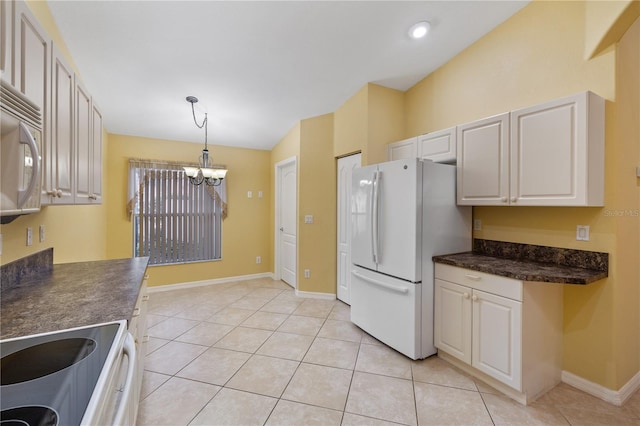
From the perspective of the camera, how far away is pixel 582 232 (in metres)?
1.93

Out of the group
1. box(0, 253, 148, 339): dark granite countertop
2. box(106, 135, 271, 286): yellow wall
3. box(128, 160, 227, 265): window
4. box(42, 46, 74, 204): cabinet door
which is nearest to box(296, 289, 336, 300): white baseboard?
box(106, 135, 271, 286): yellow wall

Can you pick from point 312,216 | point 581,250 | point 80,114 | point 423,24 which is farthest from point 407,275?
point 80,114

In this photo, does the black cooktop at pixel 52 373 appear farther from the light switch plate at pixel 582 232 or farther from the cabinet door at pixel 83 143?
the light switch plate at pixel 582 232

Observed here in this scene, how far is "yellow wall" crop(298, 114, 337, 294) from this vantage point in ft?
12.3

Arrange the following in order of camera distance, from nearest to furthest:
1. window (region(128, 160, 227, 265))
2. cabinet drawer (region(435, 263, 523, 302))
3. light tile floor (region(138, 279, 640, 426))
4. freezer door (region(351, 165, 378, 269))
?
light tile floor (region(138, 279, 640, 426))
cabinet drawer (region(435, 263, 523, 302))
freezer door (region(351, 165, 378, 269))
window (region(128, 160, 227, 265))

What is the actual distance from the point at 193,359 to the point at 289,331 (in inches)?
36.8

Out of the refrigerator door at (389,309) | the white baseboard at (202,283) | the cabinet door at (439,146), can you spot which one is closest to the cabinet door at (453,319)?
the refrigerator door at (389,309)

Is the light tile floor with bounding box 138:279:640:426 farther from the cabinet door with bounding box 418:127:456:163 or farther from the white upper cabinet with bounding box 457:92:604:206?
the cabinet door with bounding box 418:127:456:163

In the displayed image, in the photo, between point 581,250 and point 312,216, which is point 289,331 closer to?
A: point 312,216

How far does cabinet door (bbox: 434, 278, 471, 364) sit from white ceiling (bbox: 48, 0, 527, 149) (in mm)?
2265

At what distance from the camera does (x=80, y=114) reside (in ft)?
5.50

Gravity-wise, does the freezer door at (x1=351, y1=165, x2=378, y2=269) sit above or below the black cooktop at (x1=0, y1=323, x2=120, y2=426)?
above

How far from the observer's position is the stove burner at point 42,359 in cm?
79

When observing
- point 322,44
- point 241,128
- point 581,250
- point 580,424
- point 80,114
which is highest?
point 322,44
